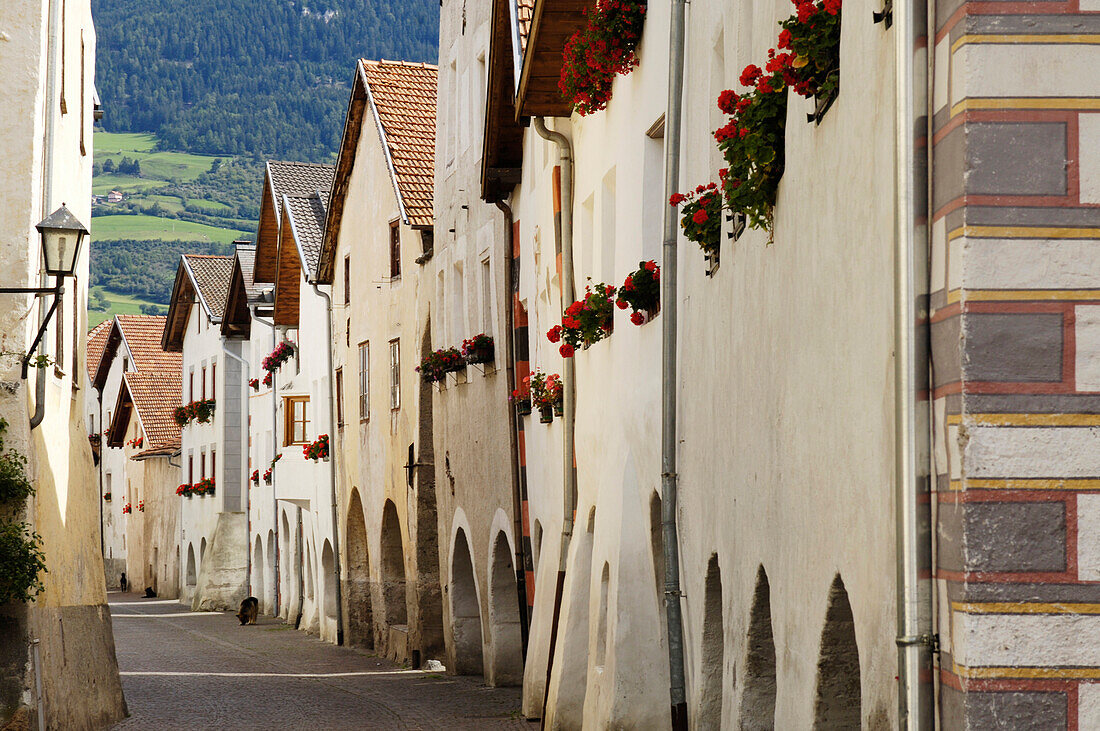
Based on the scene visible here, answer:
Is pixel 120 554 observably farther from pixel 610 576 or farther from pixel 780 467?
pixel 780 467

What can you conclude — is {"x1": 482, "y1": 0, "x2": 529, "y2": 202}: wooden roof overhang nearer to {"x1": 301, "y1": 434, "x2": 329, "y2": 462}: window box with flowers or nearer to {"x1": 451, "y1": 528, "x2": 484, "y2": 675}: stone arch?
{"x1": 451, "y1": 528, "x2": 484, "y2": 675}: stone arch

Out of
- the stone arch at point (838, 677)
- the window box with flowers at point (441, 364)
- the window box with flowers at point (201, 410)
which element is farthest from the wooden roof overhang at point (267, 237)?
the stone arch at point (838, 677)

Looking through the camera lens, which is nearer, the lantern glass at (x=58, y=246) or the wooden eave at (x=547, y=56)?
the lantern glass at (x=58, y=246)

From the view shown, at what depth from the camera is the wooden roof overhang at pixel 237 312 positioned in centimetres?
4122

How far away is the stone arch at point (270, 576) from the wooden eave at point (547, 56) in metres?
26.6

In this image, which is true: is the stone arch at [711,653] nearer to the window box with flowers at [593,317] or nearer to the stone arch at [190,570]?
the window box with flowers at [593,317]

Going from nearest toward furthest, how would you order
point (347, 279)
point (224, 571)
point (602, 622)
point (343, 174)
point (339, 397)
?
point (602, 622) → point (343, 174) → point (347, 279) → point (339, 397) → point (224, 571)

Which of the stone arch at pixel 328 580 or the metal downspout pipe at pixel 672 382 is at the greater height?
the metal downspout pipe at pixel 672 382

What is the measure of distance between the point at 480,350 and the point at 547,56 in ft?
22.3

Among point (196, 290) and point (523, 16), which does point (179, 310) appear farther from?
point (523, 16)

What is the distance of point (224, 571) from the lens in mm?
43406

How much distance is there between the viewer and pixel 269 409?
40062mm

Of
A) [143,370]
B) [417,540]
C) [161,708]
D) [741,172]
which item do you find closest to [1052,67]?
[741,172]

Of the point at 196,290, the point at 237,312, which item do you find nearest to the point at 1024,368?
the point at 237,312
